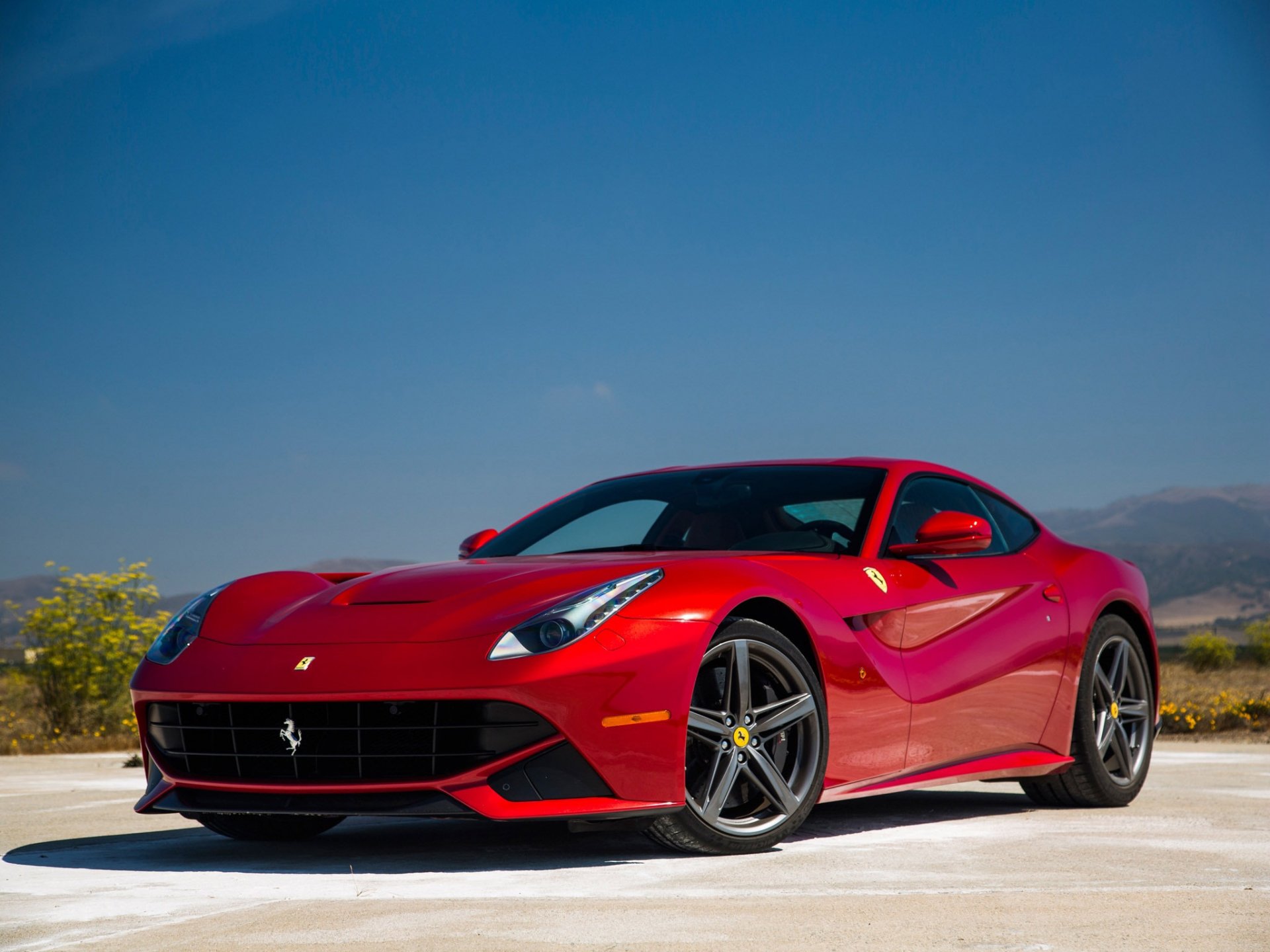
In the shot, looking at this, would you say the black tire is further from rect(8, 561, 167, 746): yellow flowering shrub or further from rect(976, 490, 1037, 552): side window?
rect(8, 561, 167, 746): yellow flowering shrub

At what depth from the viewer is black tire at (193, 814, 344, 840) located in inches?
209

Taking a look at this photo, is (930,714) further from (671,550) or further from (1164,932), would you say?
(1164,932)

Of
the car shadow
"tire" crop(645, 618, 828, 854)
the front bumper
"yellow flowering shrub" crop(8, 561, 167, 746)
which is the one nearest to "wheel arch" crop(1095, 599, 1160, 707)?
the car shadow

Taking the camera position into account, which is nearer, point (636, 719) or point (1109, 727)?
point (636, 719)

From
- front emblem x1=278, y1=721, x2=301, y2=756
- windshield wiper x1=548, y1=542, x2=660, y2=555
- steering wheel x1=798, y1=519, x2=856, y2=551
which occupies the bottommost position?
front emblem x1=278, y1=721, x2=301, y2=756

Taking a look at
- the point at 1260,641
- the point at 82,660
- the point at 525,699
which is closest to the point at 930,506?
the point at 525,699

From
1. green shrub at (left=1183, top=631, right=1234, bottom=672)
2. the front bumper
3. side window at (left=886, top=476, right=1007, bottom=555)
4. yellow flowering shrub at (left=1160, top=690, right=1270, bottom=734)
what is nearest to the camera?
the front bumper

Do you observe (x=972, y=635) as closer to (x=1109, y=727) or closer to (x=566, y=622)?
(x=1109, y=727)

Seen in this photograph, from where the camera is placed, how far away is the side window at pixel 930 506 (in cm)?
589

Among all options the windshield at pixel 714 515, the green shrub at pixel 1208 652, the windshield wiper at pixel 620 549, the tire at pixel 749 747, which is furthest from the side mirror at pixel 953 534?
the green shrub at pixel 1208 652

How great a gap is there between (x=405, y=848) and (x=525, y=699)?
1.11 metres

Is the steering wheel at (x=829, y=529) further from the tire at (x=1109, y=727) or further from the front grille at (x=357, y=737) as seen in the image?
the front grille at (x=357, y=737)

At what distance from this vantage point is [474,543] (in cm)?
621

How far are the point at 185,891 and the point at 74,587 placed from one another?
13324 millimetres
